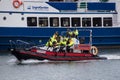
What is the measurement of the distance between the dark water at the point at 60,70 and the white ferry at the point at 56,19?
24.1ft

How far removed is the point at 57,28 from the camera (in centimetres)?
5609

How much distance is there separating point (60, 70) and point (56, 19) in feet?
57.0

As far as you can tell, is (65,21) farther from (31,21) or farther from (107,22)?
(107,22)

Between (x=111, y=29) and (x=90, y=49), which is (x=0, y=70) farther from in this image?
(x=111, y=29)

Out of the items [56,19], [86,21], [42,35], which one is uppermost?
[56,19]

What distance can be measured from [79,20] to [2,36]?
21.9 ft

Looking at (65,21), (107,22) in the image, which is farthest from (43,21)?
(107,22)

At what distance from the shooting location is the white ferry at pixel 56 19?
54.9m

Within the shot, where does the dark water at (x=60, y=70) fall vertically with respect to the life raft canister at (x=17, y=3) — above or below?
below

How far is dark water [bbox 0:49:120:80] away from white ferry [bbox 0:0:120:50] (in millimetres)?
7343

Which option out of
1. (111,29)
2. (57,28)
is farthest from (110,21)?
(57,28)

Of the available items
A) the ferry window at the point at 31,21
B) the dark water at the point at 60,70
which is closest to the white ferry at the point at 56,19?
the ferry window at the point at 31,21

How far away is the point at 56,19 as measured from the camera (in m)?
56.5

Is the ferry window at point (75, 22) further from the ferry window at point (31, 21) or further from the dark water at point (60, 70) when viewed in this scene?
the dark water at point (60, 70)
